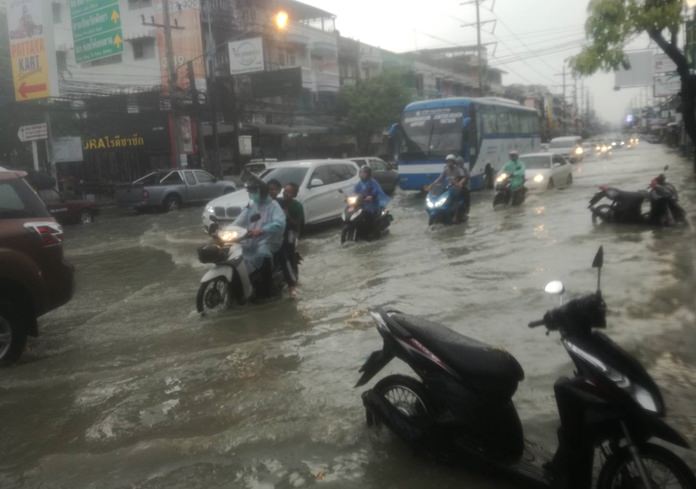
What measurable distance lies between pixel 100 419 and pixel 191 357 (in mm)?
1395

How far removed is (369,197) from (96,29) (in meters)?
14.5

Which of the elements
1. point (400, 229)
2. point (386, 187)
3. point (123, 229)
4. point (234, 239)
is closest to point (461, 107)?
point (386, 187)

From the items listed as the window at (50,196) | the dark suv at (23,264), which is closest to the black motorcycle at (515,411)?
the dark suv at (23,264)

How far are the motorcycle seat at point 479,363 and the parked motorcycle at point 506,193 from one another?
1435 centimetres

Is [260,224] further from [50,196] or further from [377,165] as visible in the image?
[377,165]

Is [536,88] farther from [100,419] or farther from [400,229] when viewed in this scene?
[100,419]

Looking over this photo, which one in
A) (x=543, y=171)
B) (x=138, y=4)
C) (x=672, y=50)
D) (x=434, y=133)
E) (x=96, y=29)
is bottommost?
(x=543, y=171)

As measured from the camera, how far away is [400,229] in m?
15.0

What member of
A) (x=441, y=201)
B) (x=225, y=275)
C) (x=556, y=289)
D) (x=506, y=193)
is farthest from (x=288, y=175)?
(x=556, y=289)

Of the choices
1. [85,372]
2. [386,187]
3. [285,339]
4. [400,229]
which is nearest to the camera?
[85,372]

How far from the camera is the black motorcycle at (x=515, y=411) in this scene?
295cm

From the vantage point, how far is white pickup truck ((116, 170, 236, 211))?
23453mm

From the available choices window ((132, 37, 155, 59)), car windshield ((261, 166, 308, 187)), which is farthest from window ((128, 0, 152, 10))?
car windshield ((261, 166, 308, 187))

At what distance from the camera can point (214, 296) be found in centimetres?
795
